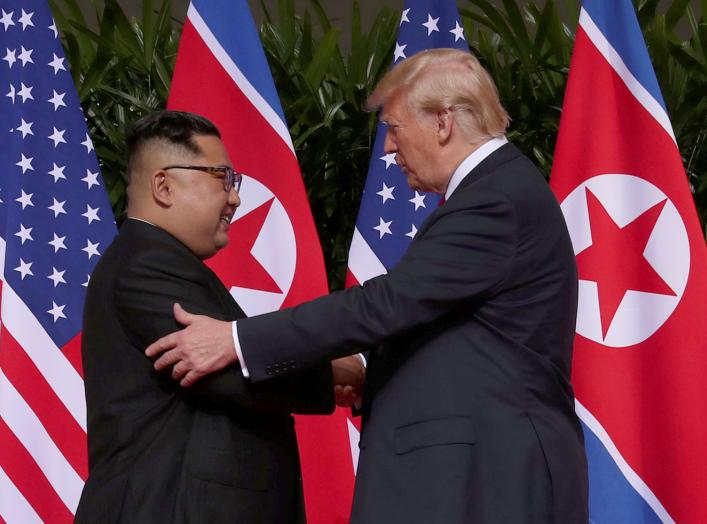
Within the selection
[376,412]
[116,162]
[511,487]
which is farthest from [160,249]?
[116,162]

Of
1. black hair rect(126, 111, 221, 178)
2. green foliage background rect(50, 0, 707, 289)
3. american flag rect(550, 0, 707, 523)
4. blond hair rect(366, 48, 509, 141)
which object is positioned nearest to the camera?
blond hair rect(366, 48, 509, 141)

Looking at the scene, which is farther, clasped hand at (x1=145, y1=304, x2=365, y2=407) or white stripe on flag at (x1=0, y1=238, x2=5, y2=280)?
white stripe on flag at (x1=0, y1=238, x2=5, y2=280)

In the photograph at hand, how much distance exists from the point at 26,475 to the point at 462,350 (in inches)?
67.2

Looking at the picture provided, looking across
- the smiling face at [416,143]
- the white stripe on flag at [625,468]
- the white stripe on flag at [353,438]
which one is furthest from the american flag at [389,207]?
the smiling face at [416,143]

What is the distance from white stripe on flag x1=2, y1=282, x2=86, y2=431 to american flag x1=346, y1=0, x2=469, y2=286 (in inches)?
34.2

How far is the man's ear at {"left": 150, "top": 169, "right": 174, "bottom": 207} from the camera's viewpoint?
2076mm

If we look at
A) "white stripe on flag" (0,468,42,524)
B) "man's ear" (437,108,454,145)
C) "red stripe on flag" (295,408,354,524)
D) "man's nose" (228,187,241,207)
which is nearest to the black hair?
"man's nose" (228,187,241,207)

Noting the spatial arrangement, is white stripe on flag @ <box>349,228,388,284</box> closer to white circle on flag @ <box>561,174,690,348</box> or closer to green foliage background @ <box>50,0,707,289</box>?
green foliage background @ <box>50,0,707,289</box>

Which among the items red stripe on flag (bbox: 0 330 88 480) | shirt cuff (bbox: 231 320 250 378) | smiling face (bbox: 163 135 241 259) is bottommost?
red stripe on flag (bbox: 0 330 88 480)

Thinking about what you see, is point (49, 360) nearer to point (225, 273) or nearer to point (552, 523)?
point (225, 273)

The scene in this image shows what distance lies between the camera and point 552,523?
1889 millimetres

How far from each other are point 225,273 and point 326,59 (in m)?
0.89

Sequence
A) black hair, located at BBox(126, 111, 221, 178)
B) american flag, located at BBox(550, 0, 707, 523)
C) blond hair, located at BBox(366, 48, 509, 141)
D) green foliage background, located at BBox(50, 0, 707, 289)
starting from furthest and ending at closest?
green foliage background, located at BBox(50, 0, 707, 289), american flag, located at BBox(550, 0, 707, 523), black hair, located at BBox(126, 111, 221, 178), blond hair, located at BBox(366, 48, 509, 141)

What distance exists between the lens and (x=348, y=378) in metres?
2.32
